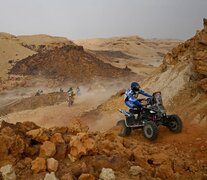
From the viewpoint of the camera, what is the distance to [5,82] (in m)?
33.8

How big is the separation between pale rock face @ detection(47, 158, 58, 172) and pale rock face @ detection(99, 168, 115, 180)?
0.76 metres

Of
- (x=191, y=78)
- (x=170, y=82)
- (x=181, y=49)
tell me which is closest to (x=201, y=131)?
Result: (x=191, y=78)

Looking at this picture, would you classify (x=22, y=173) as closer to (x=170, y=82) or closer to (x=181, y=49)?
(x=170, y=82)

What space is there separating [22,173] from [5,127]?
126 cm

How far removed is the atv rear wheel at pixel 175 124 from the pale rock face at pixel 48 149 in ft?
13.5

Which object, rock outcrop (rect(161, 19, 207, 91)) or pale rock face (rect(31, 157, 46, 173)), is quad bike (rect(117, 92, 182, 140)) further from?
pale rock face (rect(31, 157, 46, 173))

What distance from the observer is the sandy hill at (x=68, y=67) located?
37.6 m

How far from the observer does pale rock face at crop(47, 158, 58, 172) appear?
584cm

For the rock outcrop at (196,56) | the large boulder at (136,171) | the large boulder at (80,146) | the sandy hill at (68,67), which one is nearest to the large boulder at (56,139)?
the large boulder at (80,146)

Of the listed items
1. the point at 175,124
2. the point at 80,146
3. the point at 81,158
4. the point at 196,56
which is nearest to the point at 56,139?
the point at 80,146

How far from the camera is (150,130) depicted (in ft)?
30.2

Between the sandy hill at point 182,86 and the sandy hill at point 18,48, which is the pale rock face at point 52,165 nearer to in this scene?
the sandy hill at point 182,86

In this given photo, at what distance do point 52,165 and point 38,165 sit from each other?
231mm

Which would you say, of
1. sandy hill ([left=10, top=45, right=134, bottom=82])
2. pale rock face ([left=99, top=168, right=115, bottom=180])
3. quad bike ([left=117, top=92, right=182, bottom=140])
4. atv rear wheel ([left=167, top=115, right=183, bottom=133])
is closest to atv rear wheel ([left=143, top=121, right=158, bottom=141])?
quad bike ([left=117, top=92, right=182, bottom=140])
